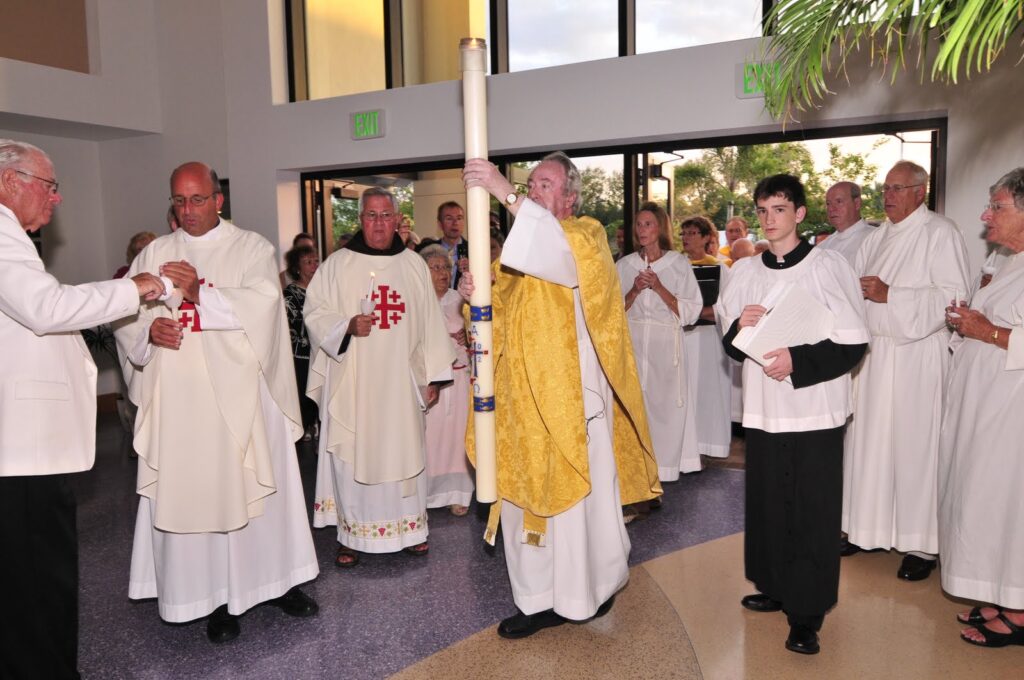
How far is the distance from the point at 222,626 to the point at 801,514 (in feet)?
8.79

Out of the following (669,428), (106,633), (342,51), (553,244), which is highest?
(342,51)

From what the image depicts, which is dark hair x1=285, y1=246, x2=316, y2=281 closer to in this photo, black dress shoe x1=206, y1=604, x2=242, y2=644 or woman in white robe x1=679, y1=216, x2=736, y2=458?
woman in white robe x1=679, y1=216, x2=736, y2=458

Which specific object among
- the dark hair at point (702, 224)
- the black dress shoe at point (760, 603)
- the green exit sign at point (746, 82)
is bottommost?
the black dress shoe at point (760, 603)

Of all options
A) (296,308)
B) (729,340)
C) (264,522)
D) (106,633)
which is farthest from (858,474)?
(296,308)

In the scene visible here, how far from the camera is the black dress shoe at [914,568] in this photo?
14.5 feet

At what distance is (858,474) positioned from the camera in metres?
4.61

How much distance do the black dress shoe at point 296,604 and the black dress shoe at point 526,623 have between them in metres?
1.00

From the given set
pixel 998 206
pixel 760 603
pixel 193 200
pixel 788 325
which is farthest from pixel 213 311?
pixel 998 206

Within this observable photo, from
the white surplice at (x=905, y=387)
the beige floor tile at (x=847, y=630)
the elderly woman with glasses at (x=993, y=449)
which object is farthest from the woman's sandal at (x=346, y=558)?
the elderly woman with glasses at (x=993, y=449)

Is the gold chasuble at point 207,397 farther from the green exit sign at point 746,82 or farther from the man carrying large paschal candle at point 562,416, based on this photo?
the green exit sign at point 746,82

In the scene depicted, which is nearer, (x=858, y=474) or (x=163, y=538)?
(x=163, y=538)

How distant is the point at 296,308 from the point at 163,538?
363 centimetres

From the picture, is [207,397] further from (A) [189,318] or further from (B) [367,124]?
(B) [367,124]

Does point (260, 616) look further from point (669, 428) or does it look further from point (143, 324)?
point (669, 428)
